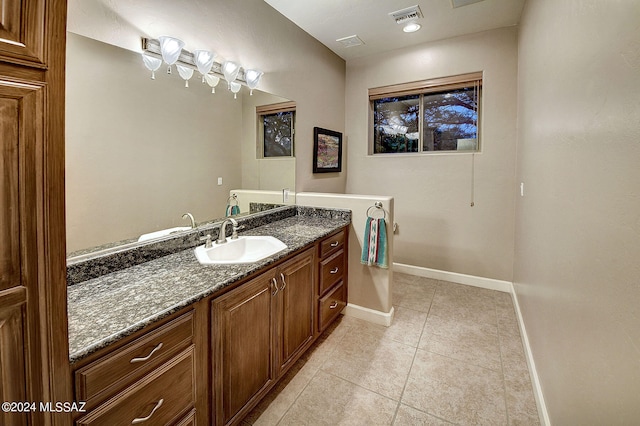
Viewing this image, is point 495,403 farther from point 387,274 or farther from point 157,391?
point 157,391

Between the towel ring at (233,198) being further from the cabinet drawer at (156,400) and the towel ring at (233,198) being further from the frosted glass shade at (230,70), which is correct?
the cabinet drawer at (156,400)

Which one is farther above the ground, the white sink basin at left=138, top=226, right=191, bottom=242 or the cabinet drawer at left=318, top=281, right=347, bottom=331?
the white sink basin at left=138, top=226, right=191, bottom=242

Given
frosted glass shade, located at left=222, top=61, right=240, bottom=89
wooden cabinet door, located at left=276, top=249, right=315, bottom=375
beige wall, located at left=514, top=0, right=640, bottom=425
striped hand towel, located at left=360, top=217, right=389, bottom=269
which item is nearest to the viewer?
beige wall, located at left=514, top=0, right=640, bottom=425

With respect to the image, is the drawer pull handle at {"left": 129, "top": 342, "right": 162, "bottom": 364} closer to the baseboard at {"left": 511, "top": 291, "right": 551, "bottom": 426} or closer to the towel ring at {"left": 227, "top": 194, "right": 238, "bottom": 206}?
the towel ring at {"left": 227, "top": 194, "right": 238, "bottom": 206}

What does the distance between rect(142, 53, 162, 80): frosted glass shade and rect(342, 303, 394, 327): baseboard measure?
233cm

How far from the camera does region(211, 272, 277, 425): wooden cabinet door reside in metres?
1.30

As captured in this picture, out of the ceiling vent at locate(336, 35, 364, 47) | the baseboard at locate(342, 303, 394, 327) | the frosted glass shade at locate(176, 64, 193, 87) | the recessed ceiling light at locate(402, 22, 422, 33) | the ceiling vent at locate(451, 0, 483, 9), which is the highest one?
the ceiling vent at locate(336, 35, 364, 47)

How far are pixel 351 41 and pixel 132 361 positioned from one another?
3459 millimetres

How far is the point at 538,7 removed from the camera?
2018 millimetres

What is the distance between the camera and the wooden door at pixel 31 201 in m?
0.62

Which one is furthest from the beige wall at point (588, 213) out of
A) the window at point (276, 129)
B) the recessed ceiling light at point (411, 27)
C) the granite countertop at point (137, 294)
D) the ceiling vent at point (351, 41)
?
the window at point (276, 129)

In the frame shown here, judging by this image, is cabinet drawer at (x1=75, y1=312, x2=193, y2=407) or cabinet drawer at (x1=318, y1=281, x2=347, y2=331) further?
cabinet drawer at (x1=318, y1=281, x2=347, y2=331)

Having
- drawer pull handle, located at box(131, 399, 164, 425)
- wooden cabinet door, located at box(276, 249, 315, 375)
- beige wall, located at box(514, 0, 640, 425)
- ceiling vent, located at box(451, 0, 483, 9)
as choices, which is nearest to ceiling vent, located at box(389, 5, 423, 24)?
ceiling vent, located at box(451, 0, 483, 9)

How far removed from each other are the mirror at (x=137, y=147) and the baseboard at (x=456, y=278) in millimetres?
2509
